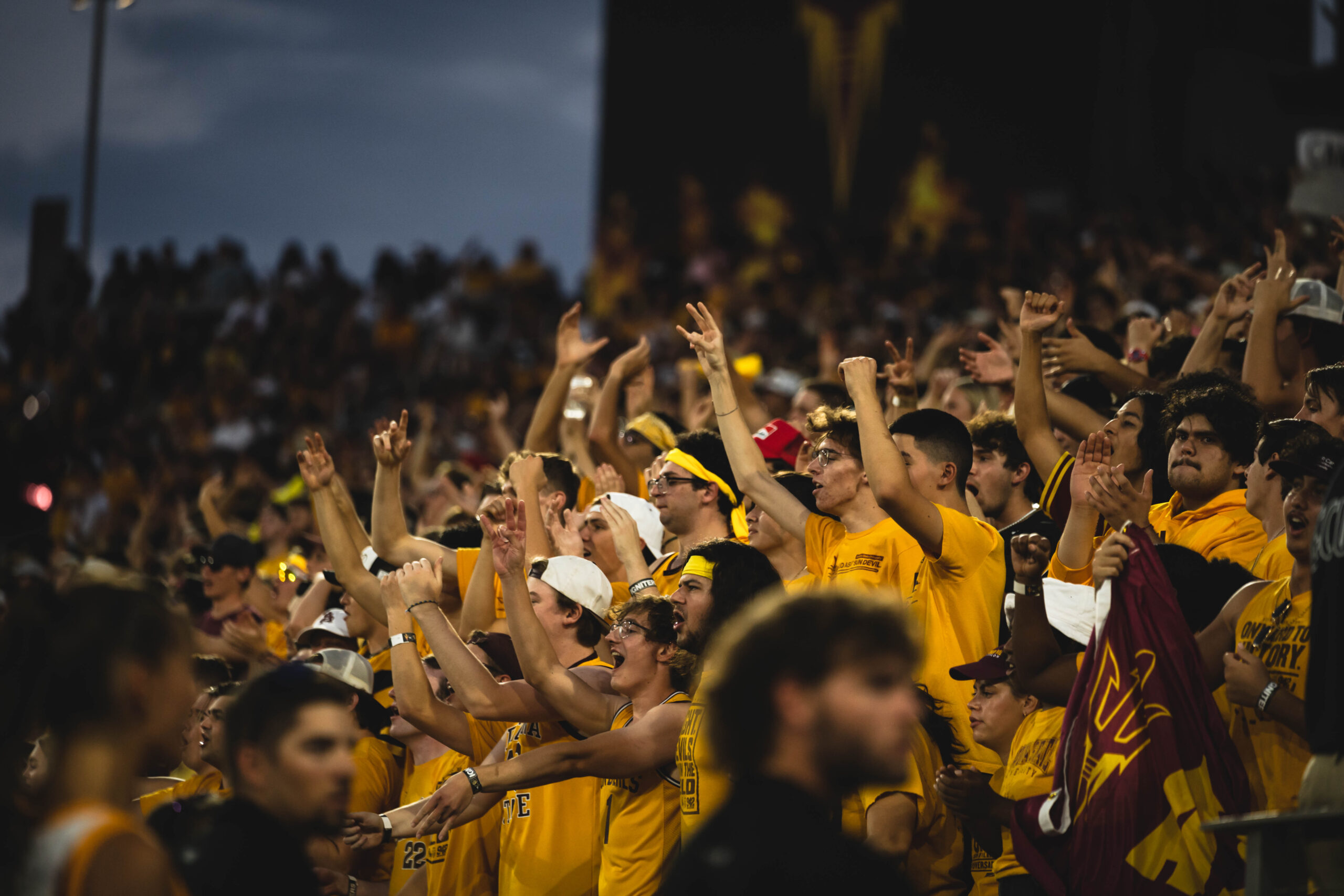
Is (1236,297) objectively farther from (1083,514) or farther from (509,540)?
(509,540)

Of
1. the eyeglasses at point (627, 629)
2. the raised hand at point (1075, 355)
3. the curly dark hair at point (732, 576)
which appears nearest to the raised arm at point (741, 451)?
the curly dark hair at point (732, 576)

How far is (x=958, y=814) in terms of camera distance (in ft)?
13.7

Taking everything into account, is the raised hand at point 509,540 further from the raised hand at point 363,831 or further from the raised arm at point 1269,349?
the raised arm at point 1269,349

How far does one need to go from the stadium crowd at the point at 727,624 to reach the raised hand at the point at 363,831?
18 millimetres

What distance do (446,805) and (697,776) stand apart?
31.9 inches

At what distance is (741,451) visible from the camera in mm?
5695

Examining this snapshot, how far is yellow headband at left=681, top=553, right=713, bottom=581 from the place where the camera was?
4852 millimetres

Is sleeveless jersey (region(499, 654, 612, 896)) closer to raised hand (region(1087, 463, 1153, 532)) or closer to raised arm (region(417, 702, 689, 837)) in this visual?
raised arm (region(417, 702, 689, 837))

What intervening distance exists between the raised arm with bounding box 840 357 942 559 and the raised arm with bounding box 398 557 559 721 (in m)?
1.45

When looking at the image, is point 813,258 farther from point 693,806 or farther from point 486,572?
point 693,806

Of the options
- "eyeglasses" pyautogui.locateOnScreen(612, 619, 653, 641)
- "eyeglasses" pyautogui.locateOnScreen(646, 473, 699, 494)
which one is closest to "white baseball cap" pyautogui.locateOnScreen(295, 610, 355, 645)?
"eyeglasses" pyautogui.locateOnScreen(646, 473, 699, 494)

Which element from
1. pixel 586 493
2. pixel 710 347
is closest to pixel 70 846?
pixel 710 347

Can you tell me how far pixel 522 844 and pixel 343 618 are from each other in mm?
2013

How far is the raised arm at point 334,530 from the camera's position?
634 cm
